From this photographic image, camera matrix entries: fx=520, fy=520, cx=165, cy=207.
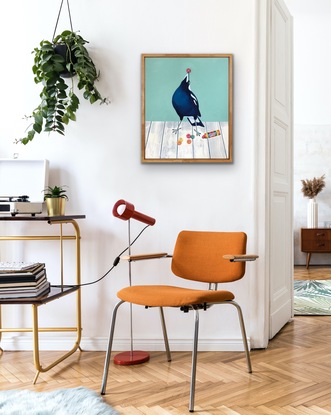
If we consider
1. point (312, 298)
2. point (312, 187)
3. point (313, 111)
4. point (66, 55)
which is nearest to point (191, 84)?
point (66, 55)

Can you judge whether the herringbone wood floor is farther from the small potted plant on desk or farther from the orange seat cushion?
the small potted plant on desk

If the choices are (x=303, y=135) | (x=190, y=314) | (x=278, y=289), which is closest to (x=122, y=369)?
(x=190, y=314)

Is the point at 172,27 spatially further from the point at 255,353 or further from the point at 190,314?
the point at 255,353

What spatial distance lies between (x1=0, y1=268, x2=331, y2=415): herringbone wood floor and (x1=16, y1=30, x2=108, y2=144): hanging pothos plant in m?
1.33

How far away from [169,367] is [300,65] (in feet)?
18.0

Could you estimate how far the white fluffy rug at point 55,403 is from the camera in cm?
216

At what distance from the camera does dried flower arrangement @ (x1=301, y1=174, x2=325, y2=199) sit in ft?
22.7

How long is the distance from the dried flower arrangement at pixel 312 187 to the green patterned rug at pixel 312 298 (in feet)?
5.02

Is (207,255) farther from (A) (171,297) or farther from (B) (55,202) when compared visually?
(B) (55,202)

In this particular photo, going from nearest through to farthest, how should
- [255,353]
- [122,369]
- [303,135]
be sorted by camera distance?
[122,369], [255,353], [303,135]

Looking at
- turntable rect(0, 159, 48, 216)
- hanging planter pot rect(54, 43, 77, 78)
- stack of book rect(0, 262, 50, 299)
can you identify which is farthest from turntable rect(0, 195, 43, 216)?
hanging planter pot rect(54, 43, 77, 78)

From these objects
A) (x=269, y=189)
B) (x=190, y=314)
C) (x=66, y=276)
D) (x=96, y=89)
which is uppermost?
(x=96, y=89)

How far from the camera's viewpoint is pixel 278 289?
3646 mm

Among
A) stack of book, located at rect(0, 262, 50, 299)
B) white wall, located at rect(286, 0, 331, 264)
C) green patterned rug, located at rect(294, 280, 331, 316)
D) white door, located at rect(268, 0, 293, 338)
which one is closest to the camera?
stack of book, located at rect(0, 262, 50, 299)
